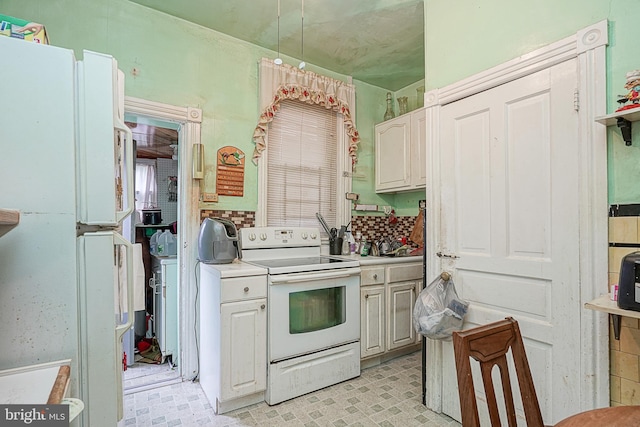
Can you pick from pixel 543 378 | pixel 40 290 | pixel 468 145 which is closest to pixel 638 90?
pixel 468 145

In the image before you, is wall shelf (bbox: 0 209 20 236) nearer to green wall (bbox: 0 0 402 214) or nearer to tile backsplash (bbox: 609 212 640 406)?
green wall (bbox: 0 0 402 214)

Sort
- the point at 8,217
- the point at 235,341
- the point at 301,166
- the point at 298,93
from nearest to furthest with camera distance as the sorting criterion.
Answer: the point at 8,217 → the point at 235,341 → the point at 298,93 → the point at 301,166

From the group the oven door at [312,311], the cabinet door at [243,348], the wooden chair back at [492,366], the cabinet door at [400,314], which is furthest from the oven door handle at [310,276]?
the wooden chair back at [492,366]

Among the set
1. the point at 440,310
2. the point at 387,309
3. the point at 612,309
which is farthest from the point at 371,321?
the point at 612,309

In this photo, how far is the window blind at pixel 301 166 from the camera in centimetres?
288

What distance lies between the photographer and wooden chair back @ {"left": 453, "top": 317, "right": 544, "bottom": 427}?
0.88 m

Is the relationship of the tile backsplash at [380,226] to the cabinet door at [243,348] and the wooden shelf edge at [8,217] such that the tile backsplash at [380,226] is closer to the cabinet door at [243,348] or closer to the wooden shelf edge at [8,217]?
the cabinet door at [243,348]

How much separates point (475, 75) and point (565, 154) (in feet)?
2.24

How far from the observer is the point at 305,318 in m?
2.27

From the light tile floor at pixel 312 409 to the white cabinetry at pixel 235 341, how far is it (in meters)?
0.11

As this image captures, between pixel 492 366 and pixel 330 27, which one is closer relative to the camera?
pixel 492 366

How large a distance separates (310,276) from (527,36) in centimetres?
187

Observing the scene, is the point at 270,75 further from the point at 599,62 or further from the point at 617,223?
the point at 617,223

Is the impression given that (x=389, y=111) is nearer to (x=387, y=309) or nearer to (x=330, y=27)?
(x=330, y=27)
